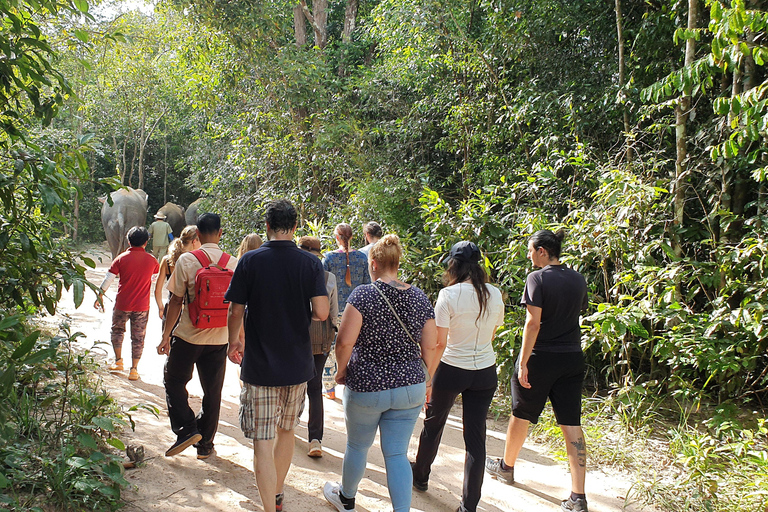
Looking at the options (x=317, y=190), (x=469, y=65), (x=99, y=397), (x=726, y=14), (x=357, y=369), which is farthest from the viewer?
(x=317, y=190)

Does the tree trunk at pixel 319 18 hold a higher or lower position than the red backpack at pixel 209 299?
higher

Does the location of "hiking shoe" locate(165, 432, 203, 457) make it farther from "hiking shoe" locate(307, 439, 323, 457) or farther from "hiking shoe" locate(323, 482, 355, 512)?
"hiking shoe" locate(323, 482, 355, 512)

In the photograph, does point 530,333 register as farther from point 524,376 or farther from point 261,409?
point 261,409

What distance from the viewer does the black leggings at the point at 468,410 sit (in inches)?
138

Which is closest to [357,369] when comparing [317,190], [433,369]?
[433,369]

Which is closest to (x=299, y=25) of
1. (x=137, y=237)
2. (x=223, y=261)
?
(x=137, y=237)

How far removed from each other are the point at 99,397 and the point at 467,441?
8.02ft

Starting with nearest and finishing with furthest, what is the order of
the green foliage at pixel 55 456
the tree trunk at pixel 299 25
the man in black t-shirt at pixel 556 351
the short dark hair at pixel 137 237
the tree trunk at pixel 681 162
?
1. the green foliage at pixel 55 456
2. the man in black t-shirt at pixel 556 351
3. the tree trunk at pixel 681 162
4. the short dark hair at pixel 137 237
5. the tree trunk at pixel 299 25

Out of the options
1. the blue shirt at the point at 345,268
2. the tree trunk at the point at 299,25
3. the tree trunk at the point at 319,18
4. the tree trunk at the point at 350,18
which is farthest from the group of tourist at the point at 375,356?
the tree trunk at the point at 350,18

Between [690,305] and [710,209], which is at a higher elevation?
[710,209]

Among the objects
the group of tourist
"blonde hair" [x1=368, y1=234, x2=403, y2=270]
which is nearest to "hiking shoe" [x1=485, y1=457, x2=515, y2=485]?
the group of tourist

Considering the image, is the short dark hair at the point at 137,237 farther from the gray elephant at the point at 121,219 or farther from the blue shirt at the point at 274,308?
the gray elephant at the point at 121,219

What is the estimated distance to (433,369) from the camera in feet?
11.2

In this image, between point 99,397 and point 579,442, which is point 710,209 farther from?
point 99,397
